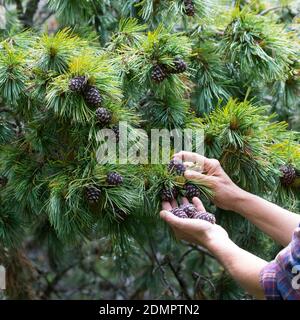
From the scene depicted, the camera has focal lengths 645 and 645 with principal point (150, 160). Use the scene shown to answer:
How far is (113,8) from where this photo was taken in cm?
158

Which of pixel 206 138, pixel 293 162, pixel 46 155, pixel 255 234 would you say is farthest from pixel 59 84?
pixel 255 234

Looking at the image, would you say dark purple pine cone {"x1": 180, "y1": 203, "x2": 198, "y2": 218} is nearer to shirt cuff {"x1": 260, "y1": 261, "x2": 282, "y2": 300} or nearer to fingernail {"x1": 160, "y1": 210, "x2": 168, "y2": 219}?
fingernail {"x1": 160, "y1": 210, "x2": 168, "y2": 219}

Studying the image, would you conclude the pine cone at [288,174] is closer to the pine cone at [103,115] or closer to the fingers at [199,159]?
the fingers at [199,159]

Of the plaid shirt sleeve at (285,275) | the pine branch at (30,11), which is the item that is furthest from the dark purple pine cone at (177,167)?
the pine branch at (30,11)

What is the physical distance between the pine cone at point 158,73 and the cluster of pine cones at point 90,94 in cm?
12

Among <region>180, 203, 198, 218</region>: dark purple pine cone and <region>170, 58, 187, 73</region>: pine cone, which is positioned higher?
<region>170, 58, 187, 73</region>: pine cone

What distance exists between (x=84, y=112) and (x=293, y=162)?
1.33ft

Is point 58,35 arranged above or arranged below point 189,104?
above

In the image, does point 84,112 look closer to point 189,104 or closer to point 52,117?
point 52,117

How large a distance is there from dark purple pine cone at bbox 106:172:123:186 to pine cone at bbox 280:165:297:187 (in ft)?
1.03

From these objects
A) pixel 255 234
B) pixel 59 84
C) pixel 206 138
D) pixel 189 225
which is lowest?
pixel 255 234

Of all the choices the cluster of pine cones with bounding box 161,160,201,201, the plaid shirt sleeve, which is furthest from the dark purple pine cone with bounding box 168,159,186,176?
the plaid shirt sleeve

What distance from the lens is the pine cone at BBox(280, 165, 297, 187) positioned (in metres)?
1.21

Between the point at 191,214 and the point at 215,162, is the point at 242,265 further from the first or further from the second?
the point at 215,162
